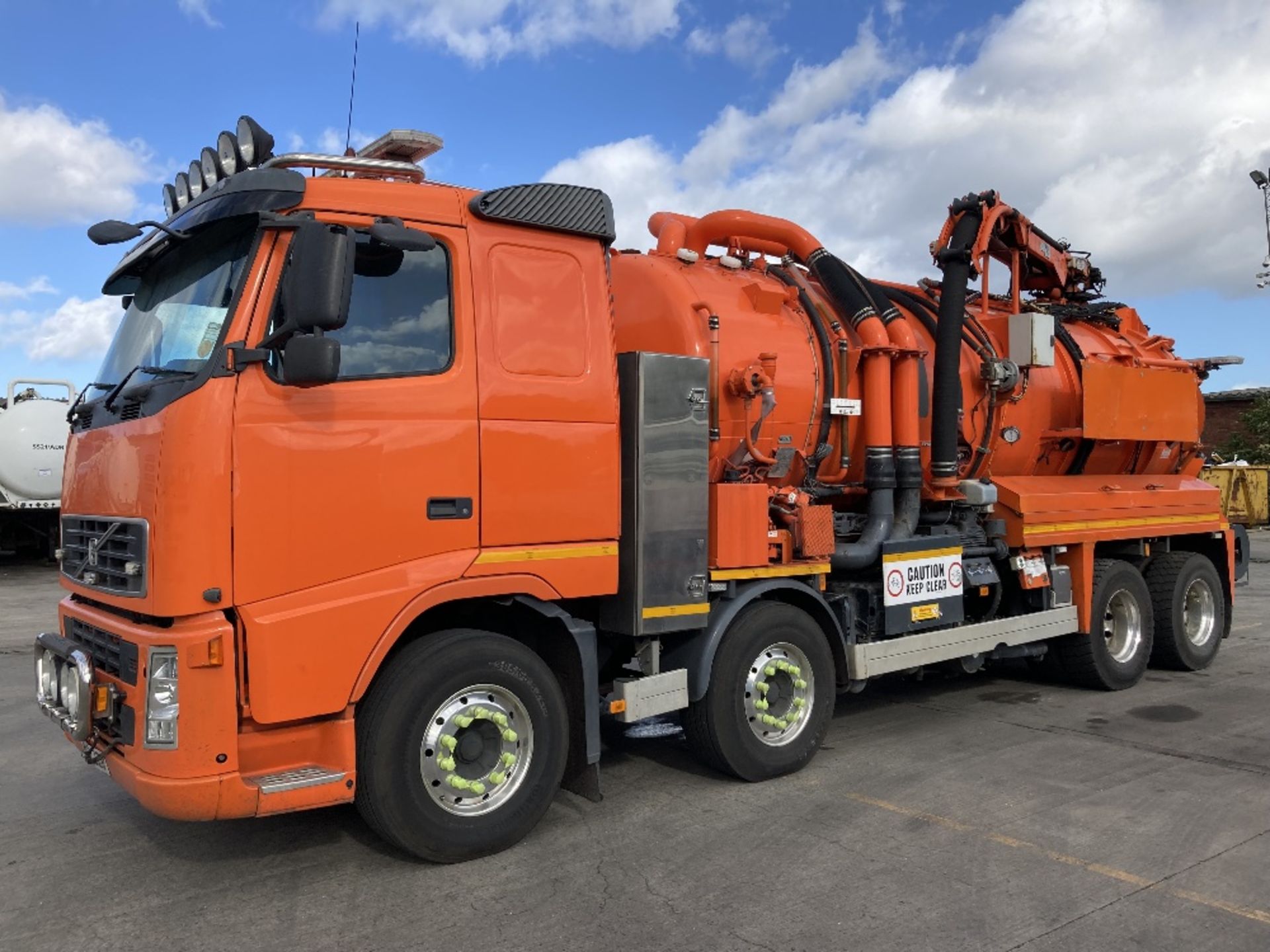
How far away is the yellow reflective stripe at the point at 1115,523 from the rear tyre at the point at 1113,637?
13.7 inches

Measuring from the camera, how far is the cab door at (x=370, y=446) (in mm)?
4086

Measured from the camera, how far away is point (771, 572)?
585 cm

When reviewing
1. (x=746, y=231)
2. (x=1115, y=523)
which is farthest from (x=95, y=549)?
(x=1115, y=523)

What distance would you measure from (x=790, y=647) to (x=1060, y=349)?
4287 millimetres

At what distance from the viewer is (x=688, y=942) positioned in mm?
3820

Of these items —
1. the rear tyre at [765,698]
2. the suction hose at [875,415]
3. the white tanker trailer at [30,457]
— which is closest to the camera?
the rear tyre at [765,698]

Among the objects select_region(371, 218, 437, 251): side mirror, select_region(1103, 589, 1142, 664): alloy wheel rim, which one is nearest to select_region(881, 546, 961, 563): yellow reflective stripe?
select_region(1103, 589, 1142, 664): alloy wheel rim

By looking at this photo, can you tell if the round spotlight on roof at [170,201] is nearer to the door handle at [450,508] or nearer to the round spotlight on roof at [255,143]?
the round spotlight on roof at [255,143]

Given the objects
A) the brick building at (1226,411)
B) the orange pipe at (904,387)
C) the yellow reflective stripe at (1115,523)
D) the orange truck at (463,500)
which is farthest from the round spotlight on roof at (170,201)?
the brick building at (1226,411)

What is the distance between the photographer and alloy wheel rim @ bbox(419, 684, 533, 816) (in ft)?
14.6

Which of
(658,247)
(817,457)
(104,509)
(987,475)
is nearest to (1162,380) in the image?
(987,475)

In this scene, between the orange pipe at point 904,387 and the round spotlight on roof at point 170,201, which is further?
the orange pipe at point 904,387

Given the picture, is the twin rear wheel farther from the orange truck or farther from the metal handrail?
the metal handrail

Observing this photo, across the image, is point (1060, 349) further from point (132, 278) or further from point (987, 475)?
point (132, 278)
